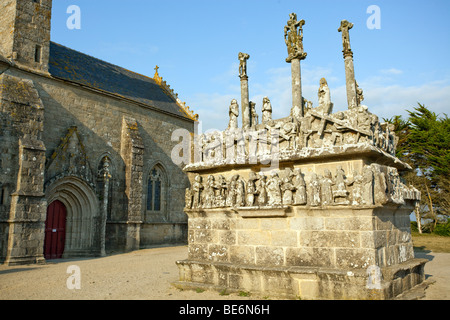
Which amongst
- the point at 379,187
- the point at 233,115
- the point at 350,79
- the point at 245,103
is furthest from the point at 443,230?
the point at 379,187

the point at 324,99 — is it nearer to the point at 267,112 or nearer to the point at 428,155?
the point at 267,112

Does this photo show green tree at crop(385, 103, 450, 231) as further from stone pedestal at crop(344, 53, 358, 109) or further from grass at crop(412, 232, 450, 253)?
stone pedestal at crop(344, 53, 358, 109)

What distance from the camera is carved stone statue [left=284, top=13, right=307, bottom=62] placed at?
8.42 metres

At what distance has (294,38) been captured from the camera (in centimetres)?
853

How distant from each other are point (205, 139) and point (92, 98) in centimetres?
1128

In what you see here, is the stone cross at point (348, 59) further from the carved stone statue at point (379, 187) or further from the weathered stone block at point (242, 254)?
the weathered stone block at point (242, 254)

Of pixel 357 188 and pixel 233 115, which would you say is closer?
pixel 357 188

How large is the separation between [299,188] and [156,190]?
50.2 feet

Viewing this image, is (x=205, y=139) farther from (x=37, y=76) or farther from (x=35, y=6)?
(x=35, y=6)

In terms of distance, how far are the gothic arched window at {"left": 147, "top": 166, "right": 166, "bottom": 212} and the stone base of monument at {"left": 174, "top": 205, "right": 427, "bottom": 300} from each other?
514 inches

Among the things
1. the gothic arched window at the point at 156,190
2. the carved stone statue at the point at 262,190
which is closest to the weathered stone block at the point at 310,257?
the carved stone statue at the point at 262,190

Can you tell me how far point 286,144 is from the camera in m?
6.45

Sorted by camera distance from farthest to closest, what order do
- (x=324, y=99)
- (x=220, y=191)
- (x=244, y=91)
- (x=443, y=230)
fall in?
(x=443, y=230) → (x=244, y=91) → (x=220, y=191) → (x=324, y=99)

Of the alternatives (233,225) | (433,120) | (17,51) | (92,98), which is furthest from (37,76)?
(433,120)
